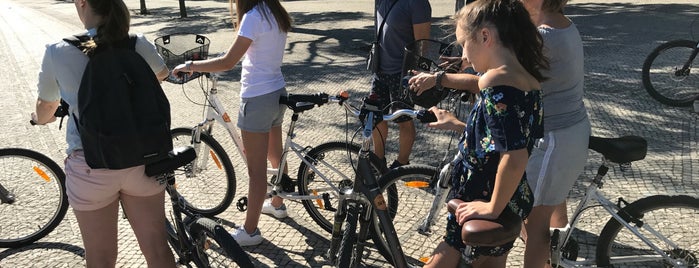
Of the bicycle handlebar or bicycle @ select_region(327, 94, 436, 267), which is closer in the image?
bicycle @ select_region(327, 94, 436, 267)

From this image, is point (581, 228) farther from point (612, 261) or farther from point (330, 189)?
point (330, 189)

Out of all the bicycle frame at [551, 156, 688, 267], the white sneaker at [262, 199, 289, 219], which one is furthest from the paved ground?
the bicycle frame at [551, 156, 688, 267]

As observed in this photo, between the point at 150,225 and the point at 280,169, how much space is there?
1328 millimetres

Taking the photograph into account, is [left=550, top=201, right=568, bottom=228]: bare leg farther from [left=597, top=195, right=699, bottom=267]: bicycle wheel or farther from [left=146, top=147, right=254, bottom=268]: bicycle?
[left=146, top=147, right=254, bottom=268]: bicycle

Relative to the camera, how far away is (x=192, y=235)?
2633 millimetres

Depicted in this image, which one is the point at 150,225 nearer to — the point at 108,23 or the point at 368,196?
the point at 108,23

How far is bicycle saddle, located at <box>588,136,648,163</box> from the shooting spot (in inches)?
101

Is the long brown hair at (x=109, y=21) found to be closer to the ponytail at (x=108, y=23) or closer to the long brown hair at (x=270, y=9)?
the ponytail at (x=108, y=23)

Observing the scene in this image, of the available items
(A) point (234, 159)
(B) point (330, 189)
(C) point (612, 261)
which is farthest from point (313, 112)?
(C) point (612, 261)

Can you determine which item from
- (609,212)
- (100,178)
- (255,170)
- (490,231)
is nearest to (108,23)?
(100,178)

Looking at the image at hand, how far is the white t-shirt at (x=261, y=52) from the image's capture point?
9.96 ft

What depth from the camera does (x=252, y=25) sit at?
9.93ft

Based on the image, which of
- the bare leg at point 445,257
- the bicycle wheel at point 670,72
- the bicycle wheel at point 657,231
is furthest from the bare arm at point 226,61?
the bicycle wheel at point 670,72

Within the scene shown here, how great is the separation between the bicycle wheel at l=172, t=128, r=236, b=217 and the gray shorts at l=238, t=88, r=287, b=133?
69 cm
